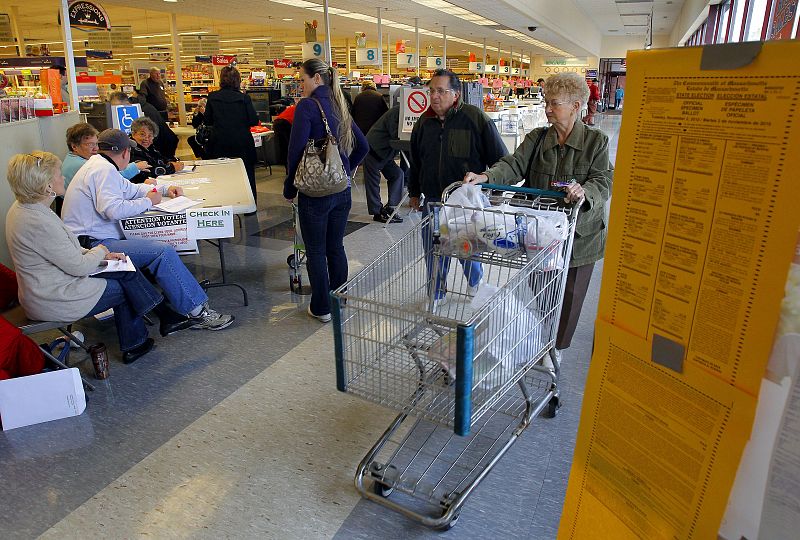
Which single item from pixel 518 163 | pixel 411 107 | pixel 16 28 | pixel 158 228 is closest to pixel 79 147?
pixel 158 228

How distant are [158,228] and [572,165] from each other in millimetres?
2681

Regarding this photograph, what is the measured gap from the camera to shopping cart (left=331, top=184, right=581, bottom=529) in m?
2.03

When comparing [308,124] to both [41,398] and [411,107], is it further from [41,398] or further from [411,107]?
[411,107]

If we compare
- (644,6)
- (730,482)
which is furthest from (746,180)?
(644,6)

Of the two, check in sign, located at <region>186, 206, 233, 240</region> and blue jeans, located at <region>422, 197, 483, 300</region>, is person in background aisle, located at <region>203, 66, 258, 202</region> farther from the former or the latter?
blue jeans, located at <region>422, 197, 483, 300</region>

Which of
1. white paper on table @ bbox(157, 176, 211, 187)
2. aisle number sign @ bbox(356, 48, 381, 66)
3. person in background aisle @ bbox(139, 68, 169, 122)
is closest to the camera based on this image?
white paper on table @ bbox(157, 176, 211, 187)

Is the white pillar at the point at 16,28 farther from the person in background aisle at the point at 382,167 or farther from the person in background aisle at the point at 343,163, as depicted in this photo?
the person in background aisle at the point at 343,163

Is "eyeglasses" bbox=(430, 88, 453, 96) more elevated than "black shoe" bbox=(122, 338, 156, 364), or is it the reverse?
"eyeglasses" bbox=(430, 88, 453, 96)

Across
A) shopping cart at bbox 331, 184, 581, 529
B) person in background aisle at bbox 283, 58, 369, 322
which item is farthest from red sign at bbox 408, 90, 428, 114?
shopping cart at bbox 331, 184, 581, 529

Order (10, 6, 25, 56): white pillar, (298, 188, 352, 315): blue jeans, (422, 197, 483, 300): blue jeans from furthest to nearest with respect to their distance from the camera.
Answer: (10, 6, 25, 56): white pillar < (298, 188, 352, 315): blue jeans < (422, 197, 483, 300): blue jeans

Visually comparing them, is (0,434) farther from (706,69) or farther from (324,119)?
(706,69)

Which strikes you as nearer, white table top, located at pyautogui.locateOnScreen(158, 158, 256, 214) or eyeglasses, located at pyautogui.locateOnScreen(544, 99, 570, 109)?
eyeglasses, located at pyautogui.locateOnScreen(544, 99, 570, 109)

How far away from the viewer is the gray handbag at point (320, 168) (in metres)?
3.56

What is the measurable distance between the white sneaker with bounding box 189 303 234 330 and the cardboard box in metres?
1.06
